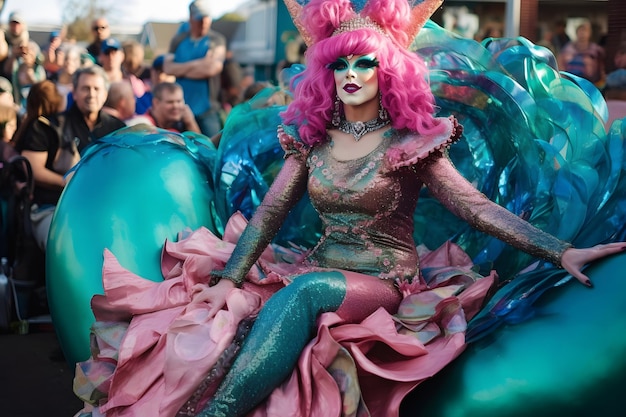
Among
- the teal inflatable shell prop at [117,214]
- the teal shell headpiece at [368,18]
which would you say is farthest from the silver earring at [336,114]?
the teal inflatable shell prop at [117,214]

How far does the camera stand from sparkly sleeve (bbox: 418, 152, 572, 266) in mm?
2320

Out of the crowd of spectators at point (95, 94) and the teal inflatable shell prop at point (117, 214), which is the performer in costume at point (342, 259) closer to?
the teal inflatable shell prop at point (117, 214)

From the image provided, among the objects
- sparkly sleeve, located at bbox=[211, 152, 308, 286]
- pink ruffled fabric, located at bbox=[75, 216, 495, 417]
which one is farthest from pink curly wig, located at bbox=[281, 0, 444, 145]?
pink ruffled fabric, located at bbox=[75, 216, 495, 417]

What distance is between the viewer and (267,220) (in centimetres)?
279

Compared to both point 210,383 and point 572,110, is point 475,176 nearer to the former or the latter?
point 572,110

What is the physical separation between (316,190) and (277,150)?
57cm

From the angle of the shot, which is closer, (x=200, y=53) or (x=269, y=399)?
(x=269, y=399)

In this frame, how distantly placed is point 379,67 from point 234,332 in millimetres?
891

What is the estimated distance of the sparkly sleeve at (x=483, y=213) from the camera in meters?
2.32

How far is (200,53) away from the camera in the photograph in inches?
257

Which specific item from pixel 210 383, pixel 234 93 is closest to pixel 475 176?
pixel 210 383

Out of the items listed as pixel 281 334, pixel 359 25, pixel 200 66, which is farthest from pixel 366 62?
pixel 200 66

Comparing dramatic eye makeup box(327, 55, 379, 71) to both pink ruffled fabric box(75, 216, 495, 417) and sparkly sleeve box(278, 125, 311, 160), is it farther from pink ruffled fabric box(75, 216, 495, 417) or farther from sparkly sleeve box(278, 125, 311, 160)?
pink ruffled fabric box(75, 216, 495, 417)

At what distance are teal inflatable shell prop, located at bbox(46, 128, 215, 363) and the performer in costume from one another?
10cm
